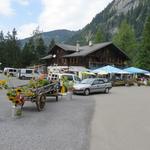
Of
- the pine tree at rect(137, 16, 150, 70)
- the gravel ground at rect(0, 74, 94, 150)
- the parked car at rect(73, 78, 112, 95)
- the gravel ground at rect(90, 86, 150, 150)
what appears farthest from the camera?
the pine tree at rect(137, 16, 150, 70)

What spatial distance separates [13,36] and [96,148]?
10255cm

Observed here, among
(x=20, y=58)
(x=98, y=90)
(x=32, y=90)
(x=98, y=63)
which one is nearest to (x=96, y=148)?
(x=32, y=90)

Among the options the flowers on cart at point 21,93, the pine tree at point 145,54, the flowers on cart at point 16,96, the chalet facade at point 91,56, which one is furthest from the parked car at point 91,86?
the pine tree at point 145,54

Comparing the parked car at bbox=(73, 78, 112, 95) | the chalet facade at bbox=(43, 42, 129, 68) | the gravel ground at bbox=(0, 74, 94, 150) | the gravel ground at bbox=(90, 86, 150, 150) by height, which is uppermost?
the chalet facade at bbox=(43, 42, 129, 68)

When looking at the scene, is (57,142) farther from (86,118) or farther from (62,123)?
(86,118)

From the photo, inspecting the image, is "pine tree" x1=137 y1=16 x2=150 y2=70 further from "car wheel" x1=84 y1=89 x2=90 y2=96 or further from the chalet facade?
"car wheel" x1=84 y1=89 x2=90 y2=96

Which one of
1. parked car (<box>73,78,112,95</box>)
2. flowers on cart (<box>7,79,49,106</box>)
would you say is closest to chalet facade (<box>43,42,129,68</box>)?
parked car (<box>73,78,112,95</box>)

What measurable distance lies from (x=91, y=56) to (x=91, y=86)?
34822mm

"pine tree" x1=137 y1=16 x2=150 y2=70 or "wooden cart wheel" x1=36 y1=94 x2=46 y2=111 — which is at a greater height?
"pine tree" x1=137 y1=16 x2=150 y2=70

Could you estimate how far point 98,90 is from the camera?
3050cm

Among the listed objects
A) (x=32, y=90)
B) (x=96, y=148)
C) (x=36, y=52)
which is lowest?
(x=96, y=148)

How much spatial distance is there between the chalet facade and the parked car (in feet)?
98.5

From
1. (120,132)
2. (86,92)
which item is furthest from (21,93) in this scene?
(86,92)

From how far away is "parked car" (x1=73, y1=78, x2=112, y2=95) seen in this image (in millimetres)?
28422
